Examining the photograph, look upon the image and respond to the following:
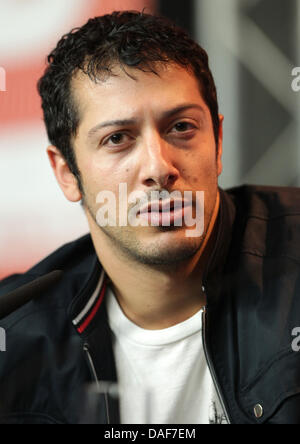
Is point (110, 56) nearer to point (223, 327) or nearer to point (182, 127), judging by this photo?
point (182, 127)

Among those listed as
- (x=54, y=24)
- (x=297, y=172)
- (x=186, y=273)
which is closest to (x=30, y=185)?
(x=54, y=24)

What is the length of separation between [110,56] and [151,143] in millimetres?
172

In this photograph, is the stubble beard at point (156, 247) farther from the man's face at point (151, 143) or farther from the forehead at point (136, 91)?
the forehead at point (136, 91)

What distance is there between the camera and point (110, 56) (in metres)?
0.91

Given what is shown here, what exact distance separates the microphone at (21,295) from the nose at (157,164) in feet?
0.70

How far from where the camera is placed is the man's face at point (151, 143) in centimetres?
87

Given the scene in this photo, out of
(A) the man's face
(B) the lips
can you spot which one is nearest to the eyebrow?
(A) the man's face

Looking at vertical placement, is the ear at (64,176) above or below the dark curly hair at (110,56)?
below

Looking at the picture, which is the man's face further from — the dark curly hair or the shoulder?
the shoulder

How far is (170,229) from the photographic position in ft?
2.86

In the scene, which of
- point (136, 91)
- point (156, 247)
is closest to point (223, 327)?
point (156, 247)

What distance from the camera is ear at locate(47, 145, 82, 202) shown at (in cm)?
105

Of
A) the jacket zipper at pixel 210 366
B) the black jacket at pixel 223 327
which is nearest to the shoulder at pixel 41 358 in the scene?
the black jacket at pixel 223 327

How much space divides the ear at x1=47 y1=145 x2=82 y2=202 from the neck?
10cm
